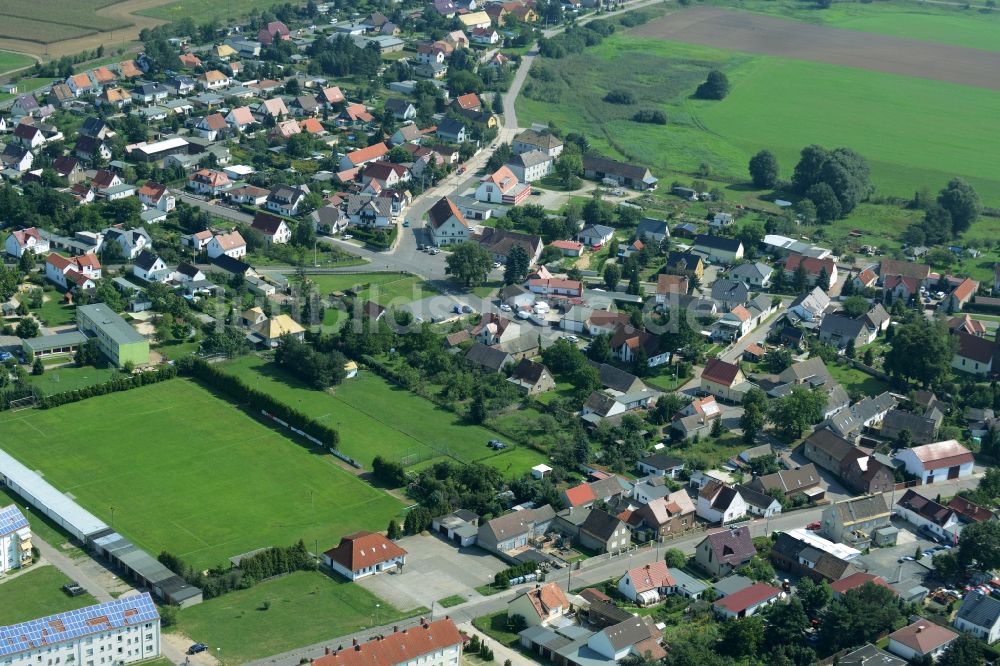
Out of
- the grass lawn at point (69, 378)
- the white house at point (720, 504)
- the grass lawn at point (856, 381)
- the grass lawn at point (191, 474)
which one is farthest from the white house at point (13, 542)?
the grass lawn at point (856, 381)

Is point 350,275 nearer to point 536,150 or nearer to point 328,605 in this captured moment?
point 536,150

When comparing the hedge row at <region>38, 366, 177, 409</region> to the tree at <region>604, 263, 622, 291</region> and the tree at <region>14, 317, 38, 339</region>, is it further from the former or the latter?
the tree at <region>604, 263, 622, 291</region>

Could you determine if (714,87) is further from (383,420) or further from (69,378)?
(69,378)

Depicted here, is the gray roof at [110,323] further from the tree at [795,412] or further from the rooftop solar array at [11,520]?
the tree at [795,412]

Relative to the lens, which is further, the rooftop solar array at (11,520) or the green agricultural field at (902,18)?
the green agricultural field at (902,18)

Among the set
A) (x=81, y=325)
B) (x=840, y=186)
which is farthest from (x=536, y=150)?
(x=81, y=325)

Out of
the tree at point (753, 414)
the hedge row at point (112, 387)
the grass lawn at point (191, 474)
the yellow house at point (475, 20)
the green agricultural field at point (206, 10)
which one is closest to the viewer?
the grass lawn at point (191, 474)
